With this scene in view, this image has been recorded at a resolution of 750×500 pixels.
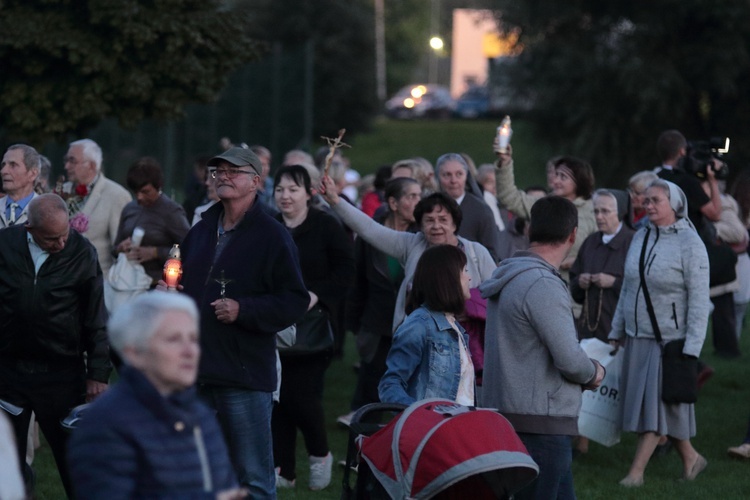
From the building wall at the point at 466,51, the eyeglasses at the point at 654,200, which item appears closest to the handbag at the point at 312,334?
the eyeglasses at the point at 654,200

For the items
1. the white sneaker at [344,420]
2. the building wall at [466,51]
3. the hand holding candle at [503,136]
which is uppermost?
the building wall at [466,51]

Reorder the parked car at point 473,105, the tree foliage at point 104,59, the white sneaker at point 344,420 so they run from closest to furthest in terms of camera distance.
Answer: the white sneaker at point 344,420, the tree foliage at point 104,59, the parked car at point 473,105

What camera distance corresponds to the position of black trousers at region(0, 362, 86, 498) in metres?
7.13

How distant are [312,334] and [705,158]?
12.2ft

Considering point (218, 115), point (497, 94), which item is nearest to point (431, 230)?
point (218, 115)

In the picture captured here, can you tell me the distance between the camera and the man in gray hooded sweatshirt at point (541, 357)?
6.04 metres

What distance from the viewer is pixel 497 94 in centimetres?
3784

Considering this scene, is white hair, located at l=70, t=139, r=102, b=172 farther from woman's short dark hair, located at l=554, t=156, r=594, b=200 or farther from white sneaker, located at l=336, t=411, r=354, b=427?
woman's short dark hair, located at l=554, t=156, r=594, b=200

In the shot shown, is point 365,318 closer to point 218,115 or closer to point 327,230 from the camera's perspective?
point 327,230

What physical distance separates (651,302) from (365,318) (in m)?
2.35

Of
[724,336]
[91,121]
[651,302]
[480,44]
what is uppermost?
[480,44]

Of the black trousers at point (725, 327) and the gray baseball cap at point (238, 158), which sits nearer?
the gray baseball cap at point (238, 158)

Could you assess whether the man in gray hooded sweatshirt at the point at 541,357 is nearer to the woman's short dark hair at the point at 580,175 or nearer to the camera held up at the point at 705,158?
the woman's short dark hair at the point at 580,175

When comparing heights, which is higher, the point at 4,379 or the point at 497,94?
the point at 497,94
